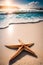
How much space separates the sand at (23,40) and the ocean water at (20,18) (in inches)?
1.9

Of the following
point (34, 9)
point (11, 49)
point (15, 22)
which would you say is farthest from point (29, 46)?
point (34, 9)

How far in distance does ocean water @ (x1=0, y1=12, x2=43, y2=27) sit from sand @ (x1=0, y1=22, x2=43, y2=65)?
0.05m

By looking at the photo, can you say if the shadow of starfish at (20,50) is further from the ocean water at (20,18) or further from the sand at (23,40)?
the ocean water at (20,18)

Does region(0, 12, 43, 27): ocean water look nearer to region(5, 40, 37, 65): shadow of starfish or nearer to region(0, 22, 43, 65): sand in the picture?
region(0, 22, 43, 65): sand

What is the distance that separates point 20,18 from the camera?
1.54 meters

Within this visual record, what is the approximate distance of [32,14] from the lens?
156 centimetres

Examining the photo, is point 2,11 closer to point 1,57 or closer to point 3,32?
point 3,32

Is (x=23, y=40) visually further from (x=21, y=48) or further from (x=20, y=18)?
(x=20, y=18)

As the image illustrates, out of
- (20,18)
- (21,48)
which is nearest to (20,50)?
(21,48)

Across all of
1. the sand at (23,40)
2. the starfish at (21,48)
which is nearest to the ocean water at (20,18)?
the sand at (23,40)

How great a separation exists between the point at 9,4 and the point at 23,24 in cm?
25

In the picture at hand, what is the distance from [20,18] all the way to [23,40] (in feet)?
0.73

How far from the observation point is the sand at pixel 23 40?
143cm

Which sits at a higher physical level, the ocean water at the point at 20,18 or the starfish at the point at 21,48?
the ocean water at the point at 20,18
